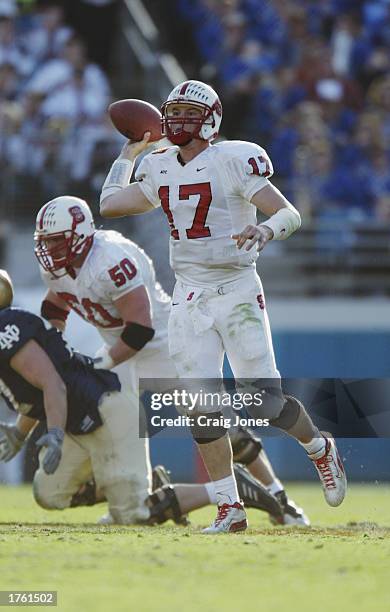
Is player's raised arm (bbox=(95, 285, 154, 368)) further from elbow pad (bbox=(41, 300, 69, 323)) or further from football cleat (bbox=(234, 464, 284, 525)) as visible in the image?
football cleat (bbox=(234, 464, 284, 525))

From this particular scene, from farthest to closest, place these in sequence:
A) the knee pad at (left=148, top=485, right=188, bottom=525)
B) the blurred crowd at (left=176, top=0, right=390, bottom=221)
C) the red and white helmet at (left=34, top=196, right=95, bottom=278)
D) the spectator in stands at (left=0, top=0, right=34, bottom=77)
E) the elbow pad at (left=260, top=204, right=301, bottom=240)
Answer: the spectator in stands at (left=0, top=0, right=34, bottom=77) < the blurred crowd at (left=176, top=0, right=390, bottom=221) < the red and white helmet at (left=34, top=196, right=95, bottom=278) < the knee pad at (left=148, top=485, right=188, bottom=525) < the elbow pad at (left=260, top=204, right=301, bottom=240)

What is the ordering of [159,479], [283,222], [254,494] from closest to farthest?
[283,222] < [254,494] < [159,479]

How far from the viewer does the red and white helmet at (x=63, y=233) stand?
6852 mm

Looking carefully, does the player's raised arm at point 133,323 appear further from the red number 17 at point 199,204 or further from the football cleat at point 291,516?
the football cleat at point 291,516

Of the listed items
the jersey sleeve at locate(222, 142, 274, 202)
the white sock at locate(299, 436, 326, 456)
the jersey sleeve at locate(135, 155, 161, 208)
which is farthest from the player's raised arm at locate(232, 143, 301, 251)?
the white sock at locate(299, 436, 326, 456)

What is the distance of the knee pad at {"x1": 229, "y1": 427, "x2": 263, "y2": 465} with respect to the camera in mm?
6895

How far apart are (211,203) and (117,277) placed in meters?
1.06

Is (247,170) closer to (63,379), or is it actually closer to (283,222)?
(283,222)

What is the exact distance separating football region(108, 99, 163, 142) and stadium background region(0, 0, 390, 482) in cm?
395

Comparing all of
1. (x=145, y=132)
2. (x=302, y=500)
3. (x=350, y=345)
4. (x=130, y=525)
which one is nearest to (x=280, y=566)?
(x=130, y=525)

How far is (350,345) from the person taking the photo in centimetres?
1179

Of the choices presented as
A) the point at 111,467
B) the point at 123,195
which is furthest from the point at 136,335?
the point at 123,195

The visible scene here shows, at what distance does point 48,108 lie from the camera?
12.4 meters

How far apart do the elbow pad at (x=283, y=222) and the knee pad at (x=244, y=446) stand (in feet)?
4.70
